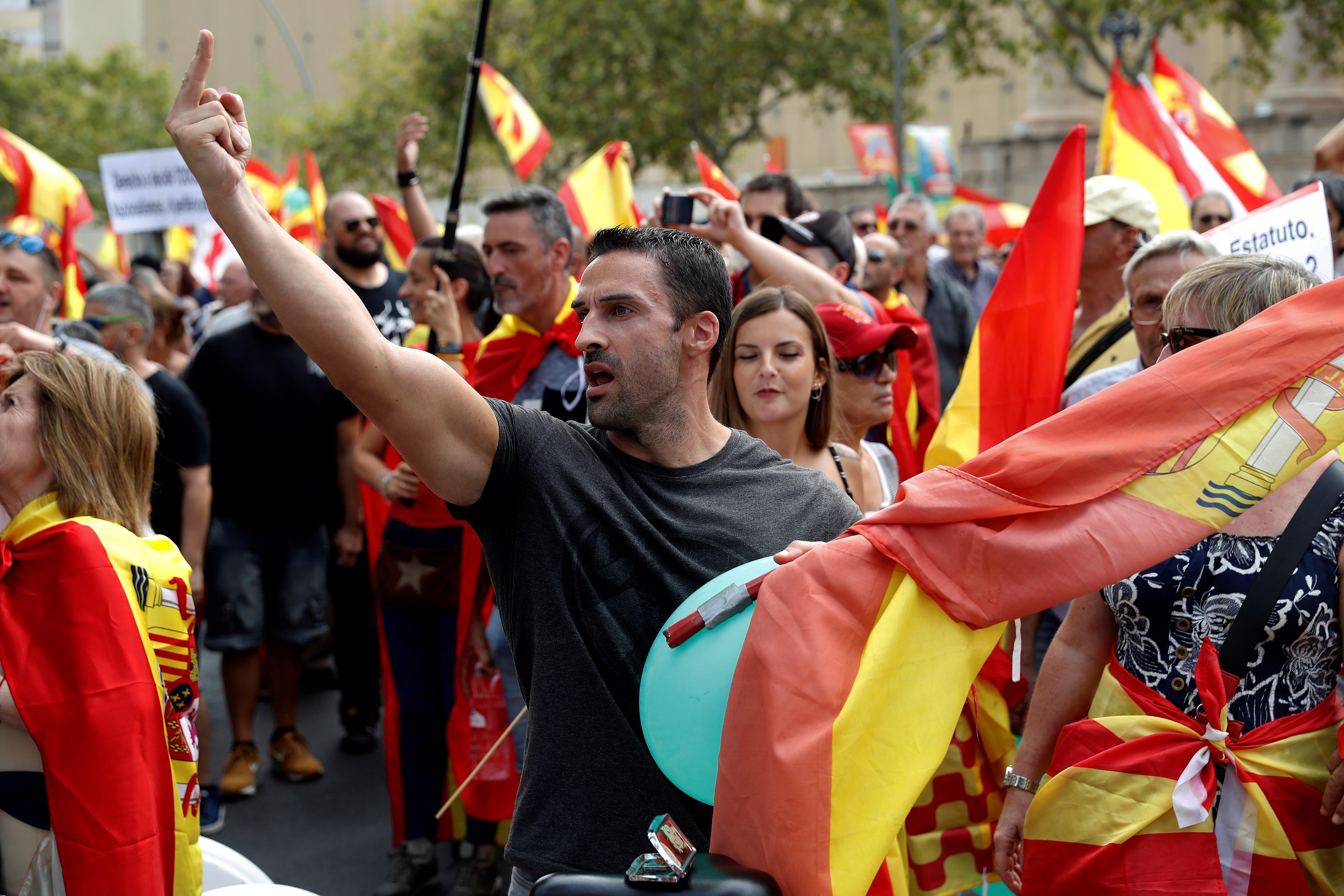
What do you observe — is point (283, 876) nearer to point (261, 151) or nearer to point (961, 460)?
point (961, 460)

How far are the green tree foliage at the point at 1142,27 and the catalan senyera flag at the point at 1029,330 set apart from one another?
17640 millimetres

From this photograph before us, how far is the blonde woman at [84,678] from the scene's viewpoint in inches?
105

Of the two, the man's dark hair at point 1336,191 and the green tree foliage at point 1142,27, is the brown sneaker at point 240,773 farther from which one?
the green tree foliage at point 1142,27

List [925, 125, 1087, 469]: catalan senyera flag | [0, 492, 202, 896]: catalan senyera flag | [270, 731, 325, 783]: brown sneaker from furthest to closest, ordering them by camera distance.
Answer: [270, 731, 325, 783]: brown sneaker, [925, 125, 1087, 469]: catalan senyera flag, [0, 492, 202, 896]: catalan senyera flag

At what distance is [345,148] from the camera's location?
33094mm

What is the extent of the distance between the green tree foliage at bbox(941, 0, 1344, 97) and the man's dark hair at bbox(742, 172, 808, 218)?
1588cm

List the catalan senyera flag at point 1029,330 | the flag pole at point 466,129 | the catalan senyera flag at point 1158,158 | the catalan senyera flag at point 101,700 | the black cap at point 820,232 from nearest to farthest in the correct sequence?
the catalan senyera flag at point 101,700 < the catalan senyera flag at point 1029,330 < the flag pole at point 466,129 < the black cap at point 820,232 < the catalan senyera flag at point 1158,158

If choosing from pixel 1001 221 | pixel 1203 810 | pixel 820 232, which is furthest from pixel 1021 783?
pixel 1001 221

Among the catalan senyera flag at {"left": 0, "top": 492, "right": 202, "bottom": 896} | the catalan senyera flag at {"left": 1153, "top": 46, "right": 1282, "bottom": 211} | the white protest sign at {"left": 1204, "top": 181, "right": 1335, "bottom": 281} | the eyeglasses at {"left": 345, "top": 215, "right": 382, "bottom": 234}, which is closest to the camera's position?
the catalan senyera flag at {"left": 0, "top": 492, "right": 202, "bottom": 896}

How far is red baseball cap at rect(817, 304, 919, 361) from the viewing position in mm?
3984

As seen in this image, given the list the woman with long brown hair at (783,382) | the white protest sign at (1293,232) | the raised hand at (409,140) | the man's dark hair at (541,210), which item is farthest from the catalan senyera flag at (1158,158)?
the raised hand at (409,140)

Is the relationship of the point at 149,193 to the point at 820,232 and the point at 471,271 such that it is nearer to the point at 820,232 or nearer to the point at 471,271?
the point at 471,271

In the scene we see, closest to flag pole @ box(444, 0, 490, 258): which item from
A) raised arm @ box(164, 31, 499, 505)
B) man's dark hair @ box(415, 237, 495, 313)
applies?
man's dark hair @ box(415, 237, 495, 313)

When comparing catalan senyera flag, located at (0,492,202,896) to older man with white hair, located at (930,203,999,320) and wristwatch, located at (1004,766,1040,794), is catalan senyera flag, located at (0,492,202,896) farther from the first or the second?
older man with white hair, located at (930,203,999,320)
